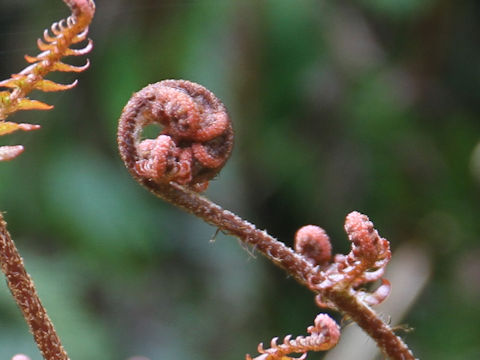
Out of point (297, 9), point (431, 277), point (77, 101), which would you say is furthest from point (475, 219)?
point (77, 101)

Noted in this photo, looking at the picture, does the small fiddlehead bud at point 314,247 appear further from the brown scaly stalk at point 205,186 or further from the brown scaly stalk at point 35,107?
the brown scaly stalk at point 35,107

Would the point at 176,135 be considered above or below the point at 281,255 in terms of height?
above

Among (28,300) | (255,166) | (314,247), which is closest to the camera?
(28,300)

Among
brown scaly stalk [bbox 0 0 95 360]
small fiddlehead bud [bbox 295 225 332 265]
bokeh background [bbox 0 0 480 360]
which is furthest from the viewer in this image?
bokeh background [bbox 0 0 480 360]

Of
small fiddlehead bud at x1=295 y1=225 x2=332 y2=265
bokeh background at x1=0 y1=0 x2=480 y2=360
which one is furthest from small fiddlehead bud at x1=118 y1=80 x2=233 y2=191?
bokeh background at x1=0 y1=0 x2=480 y2=360

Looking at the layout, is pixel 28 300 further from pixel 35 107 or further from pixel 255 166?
pixel 255 166

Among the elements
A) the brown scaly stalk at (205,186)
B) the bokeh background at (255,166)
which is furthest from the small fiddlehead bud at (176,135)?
the bokeh background at (255,166)

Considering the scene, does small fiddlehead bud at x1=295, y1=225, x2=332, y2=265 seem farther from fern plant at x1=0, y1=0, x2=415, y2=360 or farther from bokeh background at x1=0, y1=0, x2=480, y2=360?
bokeh background at x1=0, y1=0, x2=480, y2=360

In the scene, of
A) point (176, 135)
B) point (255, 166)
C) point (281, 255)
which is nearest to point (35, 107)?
point (176, 135)
